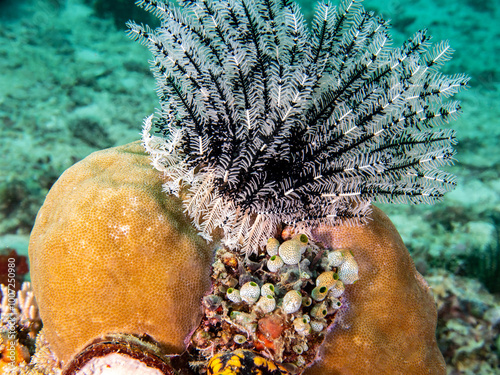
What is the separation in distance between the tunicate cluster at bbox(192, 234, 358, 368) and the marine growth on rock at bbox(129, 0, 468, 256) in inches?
9.6

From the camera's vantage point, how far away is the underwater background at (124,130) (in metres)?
5.15

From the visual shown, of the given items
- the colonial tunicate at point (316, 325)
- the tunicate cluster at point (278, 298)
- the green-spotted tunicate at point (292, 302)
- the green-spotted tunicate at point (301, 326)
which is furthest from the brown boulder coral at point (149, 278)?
the green-spotted tunicate at point (292, 302)

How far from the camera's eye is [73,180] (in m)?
3.14

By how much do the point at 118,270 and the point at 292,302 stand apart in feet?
5.08

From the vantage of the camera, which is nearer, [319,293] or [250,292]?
[250,292]

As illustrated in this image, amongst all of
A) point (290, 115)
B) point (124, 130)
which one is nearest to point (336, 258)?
point (290, 115)

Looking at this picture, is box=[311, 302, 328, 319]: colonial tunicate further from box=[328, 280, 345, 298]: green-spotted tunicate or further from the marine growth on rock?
the marine growth on rock

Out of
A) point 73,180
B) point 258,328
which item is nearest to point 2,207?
point 73,180

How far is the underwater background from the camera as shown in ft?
16.9

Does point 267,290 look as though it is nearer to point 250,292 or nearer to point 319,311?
point 250,292

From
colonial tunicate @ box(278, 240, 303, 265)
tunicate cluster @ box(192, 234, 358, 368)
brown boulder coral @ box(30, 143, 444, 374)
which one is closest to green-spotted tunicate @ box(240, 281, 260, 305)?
tunicate cluster @ box(192, 234, 358, 368)

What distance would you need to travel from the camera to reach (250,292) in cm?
244

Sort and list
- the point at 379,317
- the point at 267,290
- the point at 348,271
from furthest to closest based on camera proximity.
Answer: the point at 379,317
the point at 348,271
the point at 267,290

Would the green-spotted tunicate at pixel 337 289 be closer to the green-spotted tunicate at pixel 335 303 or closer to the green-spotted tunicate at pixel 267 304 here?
the green-spotted tunicate at pixel 335 303
